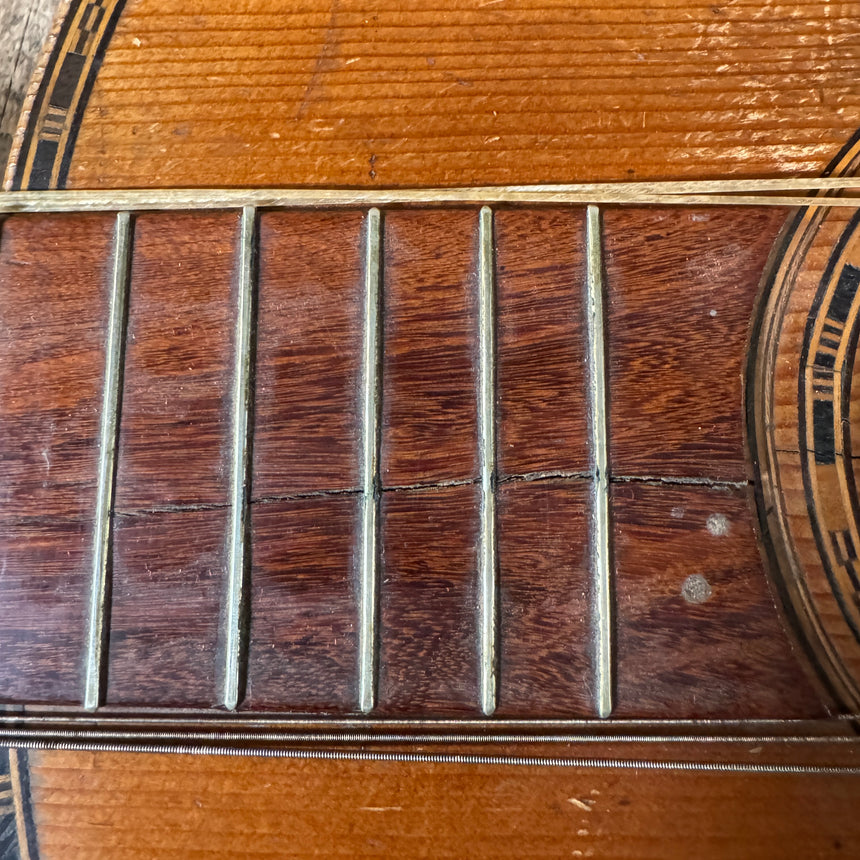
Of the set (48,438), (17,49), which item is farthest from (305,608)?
(17,49)

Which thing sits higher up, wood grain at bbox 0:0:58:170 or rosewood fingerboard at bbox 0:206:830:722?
wood grain at bbox 0:0:58:170

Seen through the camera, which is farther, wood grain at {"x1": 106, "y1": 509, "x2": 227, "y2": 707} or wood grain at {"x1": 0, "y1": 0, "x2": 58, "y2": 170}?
wood grain at {"x1": 0, "y1": 0, "x2": 58, "y2": 170}

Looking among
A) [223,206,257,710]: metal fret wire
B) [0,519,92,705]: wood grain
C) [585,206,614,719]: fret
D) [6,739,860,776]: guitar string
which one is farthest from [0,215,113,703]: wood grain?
[585,206,614,719]: fret

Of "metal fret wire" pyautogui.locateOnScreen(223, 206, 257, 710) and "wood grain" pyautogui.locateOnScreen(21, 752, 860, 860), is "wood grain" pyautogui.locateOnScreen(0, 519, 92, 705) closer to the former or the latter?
"wood grain" pyautogui.locateOnScreen(21, 752, 860, 860)

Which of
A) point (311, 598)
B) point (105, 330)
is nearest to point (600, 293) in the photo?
point (311, 598)

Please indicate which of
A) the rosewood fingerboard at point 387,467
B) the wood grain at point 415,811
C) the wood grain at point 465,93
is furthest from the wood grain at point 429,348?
the wood grain at point 415,811

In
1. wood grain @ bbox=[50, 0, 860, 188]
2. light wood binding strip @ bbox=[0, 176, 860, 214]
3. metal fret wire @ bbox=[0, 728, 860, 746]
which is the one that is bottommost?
metal fret wire @ bbox=[0, 728, 860, 746]
